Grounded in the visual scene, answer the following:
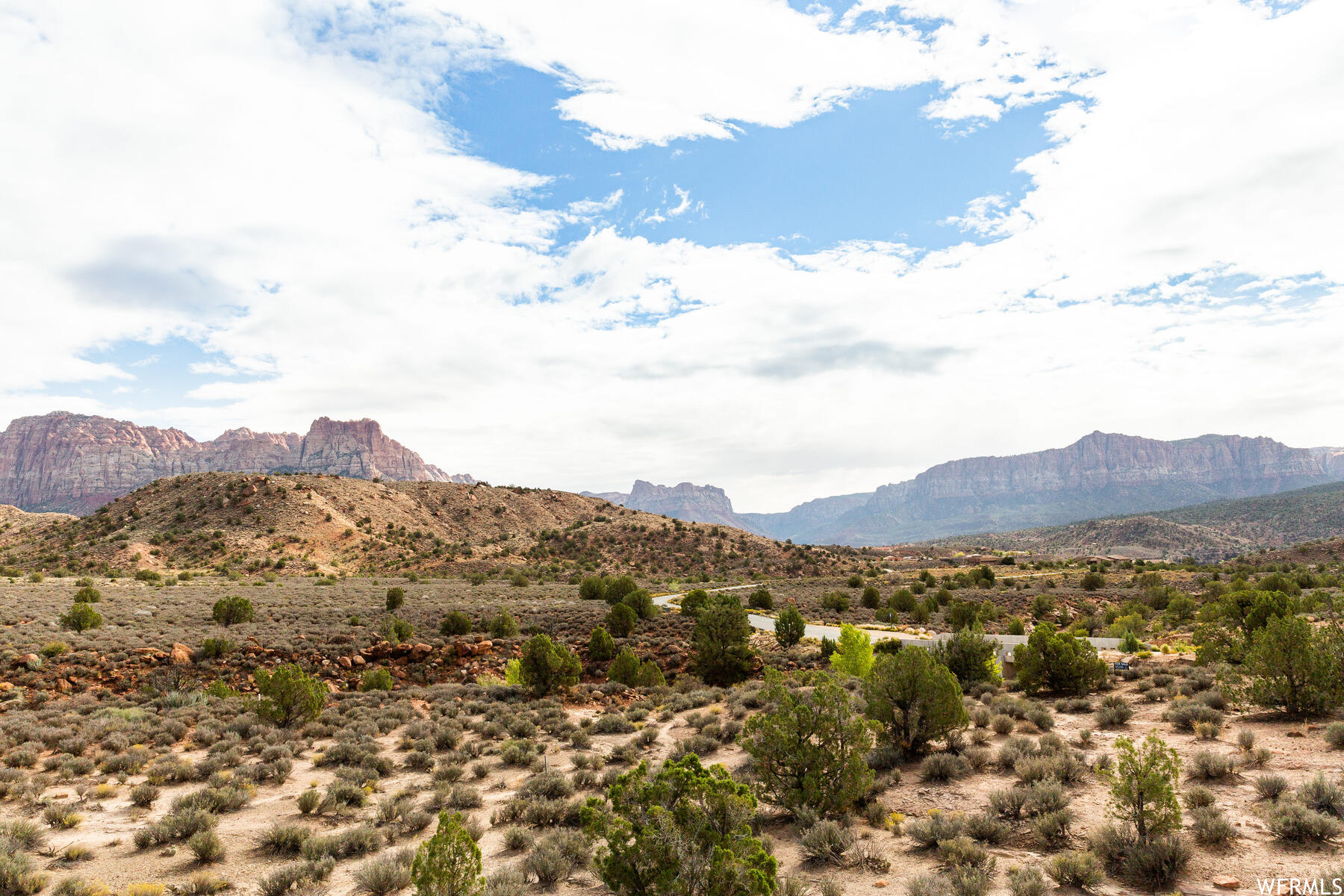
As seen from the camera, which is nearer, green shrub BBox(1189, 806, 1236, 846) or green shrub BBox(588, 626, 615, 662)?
green shrub BBox(1189, 806, 1236, 846)

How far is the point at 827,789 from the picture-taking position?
9688 millimetres

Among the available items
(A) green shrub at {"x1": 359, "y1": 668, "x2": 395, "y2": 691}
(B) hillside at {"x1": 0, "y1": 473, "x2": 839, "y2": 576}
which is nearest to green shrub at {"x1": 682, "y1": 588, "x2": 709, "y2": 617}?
(A) green shrub at {"x1": 359, "y1": 668, "x2": 395, "y2": 691}

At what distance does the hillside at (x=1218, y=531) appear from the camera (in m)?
106

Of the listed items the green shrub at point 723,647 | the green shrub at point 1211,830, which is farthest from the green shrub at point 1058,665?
the green shrub at point 723,647

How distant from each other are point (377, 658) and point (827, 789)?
70.4 ft

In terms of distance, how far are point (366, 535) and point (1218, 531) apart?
15586 centimetres

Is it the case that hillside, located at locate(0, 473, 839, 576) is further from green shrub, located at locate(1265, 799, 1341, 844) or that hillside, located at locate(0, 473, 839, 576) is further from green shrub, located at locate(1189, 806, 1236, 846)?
green shrub, located at locate(1265, 799, 1341, 844)

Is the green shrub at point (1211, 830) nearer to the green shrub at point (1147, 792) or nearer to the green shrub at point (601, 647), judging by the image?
the green shrub at point (1147, 792)

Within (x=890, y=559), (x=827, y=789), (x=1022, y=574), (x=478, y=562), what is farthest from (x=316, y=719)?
(x=890, y=559)

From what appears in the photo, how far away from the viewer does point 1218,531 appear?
4796 inches

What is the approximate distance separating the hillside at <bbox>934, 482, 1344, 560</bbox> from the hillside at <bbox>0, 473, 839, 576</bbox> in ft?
232

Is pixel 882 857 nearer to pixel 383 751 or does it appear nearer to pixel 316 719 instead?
pixel 383 751

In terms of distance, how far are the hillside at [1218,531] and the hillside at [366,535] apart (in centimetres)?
7065

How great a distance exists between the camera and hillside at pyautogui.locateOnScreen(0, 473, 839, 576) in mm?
57188
